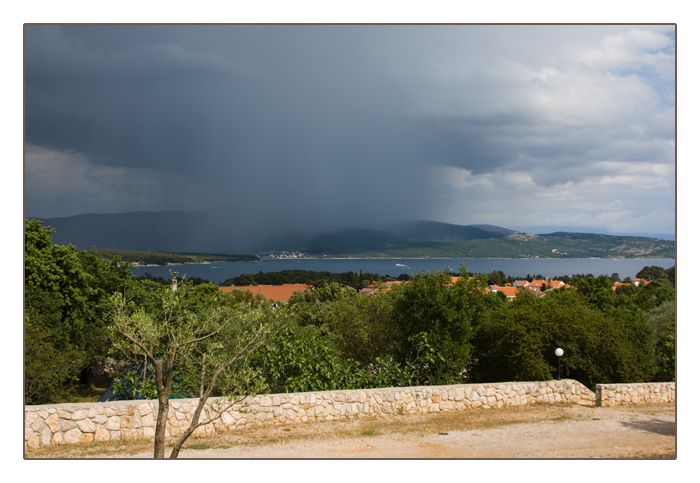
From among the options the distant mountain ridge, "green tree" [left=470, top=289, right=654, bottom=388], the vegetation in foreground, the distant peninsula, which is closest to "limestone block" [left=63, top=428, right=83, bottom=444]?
the vegetation in foreground

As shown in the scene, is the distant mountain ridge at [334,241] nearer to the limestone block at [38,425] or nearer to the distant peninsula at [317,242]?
the distant peninsula at [317,242]

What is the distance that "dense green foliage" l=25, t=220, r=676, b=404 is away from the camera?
866 cm

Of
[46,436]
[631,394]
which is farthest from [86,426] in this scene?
[631,394]

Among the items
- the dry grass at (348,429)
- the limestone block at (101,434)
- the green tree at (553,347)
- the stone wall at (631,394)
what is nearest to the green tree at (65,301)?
the limestone block at (101,434)

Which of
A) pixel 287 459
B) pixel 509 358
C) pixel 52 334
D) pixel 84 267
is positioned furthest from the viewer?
pixel 84 267

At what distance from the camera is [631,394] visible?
10234 millimetres

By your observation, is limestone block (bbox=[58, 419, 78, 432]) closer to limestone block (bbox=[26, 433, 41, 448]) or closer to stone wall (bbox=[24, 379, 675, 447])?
stone wall (bbox=[24, 379, 675, 447])

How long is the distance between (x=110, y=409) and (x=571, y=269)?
377 feet

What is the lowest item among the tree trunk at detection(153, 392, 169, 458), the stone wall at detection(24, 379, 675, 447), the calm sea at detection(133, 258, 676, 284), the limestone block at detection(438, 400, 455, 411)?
the calm sea at detection(133, 258, 676, 284)

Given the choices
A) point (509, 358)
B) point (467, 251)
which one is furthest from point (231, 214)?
point (509, 358)

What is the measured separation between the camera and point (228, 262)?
363 feet

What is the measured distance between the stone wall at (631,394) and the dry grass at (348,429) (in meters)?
0.73

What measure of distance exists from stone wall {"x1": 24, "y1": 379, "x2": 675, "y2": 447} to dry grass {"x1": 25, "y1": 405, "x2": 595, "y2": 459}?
0.47 feet
